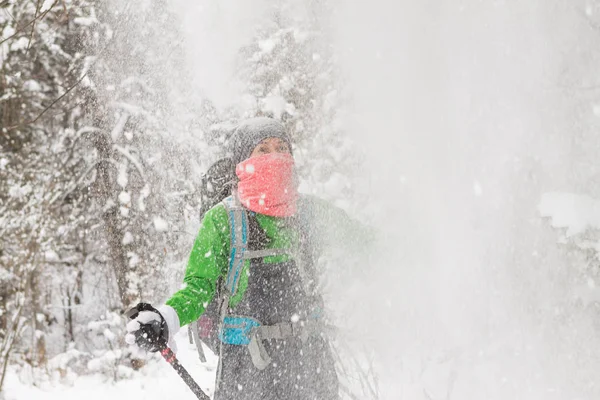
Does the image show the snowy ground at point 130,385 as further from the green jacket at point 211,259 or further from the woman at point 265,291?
the green jacket at point 211,259

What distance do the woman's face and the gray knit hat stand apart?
2cm

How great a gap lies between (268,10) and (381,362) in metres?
3.88

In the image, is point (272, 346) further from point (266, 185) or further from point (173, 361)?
point (266, 185)

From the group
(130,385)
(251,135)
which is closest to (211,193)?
(251,135)

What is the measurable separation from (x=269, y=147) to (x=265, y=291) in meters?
0.63

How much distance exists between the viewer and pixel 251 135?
268 centimetres

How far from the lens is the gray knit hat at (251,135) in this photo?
267 cm

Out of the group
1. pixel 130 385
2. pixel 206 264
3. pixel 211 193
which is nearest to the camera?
pixel 206 264

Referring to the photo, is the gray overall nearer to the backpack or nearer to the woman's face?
the backpack

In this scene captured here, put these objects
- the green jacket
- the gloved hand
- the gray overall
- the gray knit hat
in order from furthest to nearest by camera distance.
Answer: the gray knit hat, the gray overall, the green jacket, the gloved hand

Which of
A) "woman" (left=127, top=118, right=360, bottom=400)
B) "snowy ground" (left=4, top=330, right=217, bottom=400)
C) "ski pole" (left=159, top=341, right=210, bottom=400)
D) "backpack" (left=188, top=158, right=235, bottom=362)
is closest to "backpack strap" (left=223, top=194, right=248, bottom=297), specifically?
"woman" (left=127, top=118, right=360, bottom=400)

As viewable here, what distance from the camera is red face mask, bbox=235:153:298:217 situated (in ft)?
8.32

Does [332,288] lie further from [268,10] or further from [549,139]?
[268,10]

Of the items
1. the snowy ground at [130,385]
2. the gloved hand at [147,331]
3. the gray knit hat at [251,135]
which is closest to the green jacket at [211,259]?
the gloved hand at [147,331]
